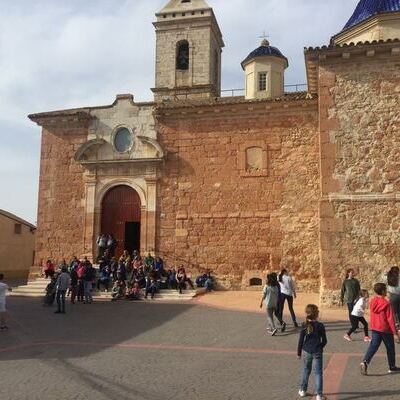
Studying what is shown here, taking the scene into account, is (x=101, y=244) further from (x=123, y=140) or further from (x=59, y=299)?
(x=59, y=299)

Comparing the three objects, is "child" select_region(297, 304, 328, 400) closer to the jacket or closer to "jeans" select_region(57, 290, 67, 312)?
the jacket

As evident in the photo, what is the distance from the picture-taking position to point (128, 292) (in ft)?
55.6

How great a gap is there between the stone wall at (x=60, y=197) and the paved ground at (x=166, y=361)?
8522 millimetres

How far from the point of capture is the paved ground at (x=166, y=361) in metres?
6.23

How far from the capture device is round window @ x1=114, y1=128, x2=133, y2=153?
2119 cm

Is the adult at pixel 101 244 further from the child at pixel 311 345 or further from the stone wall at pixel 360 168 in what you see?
the child at pixel 311 345

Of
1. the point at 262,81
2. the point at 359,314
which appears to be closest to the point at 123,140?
the point at 262,81

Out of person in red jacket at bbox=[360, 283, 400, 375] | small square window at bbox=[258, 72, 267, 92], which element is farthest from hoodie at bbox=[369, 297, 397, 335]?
small square window at bbox=[258, 72, 267, 92]

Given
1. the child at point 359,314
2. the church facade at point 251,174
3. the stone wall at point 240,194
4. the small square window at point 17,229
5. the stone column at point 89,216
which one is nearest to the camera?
the child at point 359,314

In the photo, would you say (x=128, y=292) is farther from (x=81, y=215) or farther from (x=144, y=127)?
(x=144, y=127)

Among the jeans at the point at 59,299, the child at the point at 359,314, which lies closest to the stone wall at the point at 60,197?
the jeans at the point at 59,299

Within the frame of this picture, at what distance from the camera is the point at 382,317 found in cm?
718

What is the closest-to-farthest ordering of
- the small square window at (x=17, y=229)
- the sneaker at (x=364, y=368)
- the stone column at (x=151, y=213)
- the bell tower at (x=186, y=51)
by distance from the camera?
the sneaker at (x=364, y=368) → the stone column at (x=151, y=213) → the bell tower at (x=186, y=51) → the small square window at (x=17, y=229)

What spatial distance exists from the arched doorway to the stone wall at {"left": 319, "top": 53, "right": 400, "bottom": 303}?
29.9 ft
